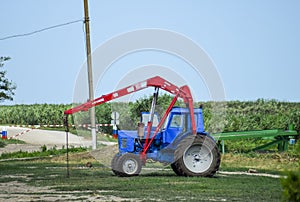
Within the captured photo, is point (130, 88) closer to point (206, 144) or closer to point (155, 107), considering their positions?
point (155, 107)

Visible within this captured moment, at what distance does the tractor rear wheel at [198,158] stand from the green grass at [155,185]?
323mm

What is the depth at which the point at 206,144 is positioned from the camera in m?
17.0

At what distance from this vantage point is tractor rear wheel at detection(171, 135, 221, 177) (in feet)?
55.4

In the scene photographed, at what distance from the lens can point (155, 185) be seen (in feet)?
49.6

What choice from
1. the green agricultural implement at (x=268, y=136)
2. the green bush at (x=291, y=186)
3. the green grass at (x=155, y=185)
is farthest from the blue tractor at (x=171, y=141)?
the green agricultural implement at (x=268, y=136)

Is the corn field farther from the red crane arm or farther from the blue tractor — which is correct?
the blue tractor

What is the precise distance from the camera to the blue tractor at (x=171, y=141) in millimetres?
→ 16969

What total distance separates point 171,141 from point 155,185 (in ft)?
7.65

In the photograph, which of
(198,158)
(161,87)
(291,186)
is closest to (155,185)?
(198,158)

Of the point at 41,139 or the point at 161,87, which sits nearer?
the point at 161,87

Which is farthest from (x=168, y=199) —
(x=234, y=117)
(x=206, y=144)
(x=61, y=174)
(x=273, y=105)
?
(x=273, y=105)

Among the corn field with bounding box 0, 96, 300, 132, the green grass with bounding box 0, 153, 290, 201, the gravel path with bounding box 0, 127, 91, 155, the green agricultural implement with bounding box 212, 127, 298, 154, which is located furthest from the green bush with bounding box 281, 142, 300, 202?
the gravel path with bounding box 0, 127, 91, 155

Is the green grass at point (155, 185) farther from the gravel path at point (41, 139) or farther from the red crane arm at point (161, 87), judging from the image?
the gravel path at point (41, 139)

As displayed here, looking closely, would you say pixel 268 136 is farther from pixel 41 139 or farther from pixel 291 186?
pixel 291 186
